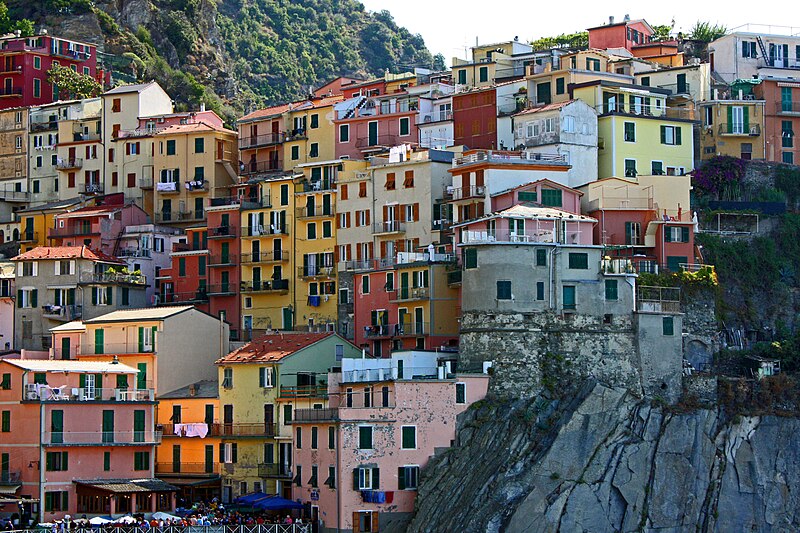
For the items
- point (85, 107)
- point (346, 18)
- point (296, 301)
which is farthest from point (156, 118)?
point (346, 18)

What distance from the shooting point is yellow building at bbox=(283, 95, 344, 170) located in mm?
116500

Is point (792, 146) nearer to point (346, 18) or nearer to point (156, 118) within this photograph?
point (156, 118)

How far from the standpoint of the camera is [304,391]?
94750 millimetres

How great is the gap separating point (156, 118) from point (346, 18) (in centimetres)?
7599

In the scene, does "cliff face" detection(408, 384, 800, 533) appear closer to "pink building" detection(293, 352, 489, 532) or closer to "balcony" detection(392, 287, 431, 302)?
"pink building" detection(293, 352, 489, 532)

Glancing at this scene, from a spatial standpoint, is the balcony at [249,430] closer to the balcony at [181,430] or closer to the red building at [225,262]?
the balcony at [181,430]

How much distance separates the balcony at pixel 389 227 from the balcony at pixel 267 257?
24.3 feet

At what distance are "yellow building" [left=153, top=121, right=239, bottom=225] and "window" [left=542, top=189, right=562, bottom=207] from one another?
2883cm

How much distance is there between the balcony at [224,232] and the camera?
112 meters

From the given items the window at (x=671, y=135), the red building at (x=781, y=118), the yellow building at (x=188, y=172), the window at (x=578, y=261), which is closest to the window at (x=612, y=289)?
the window at (x=578, y=261)

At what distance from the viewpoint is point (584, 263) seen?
91125 mm

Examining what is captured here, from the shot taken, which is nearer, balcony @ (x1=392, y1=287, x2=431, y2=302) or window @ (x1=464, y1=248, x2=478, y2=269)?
window @ (x1=464, y1=248, x2=478, y2=269)

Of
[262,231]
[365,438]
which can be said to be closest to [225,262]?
[262,231]

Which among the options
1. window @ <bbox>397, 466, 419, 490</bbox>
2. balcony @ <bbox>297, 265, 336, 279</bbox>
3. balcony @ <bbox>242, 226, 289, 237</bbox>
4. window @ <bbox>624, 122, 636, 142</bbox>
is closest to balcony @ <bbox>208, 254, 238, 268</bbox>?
balcony @ <bbox>242, 226, 289, 237</bbox>
